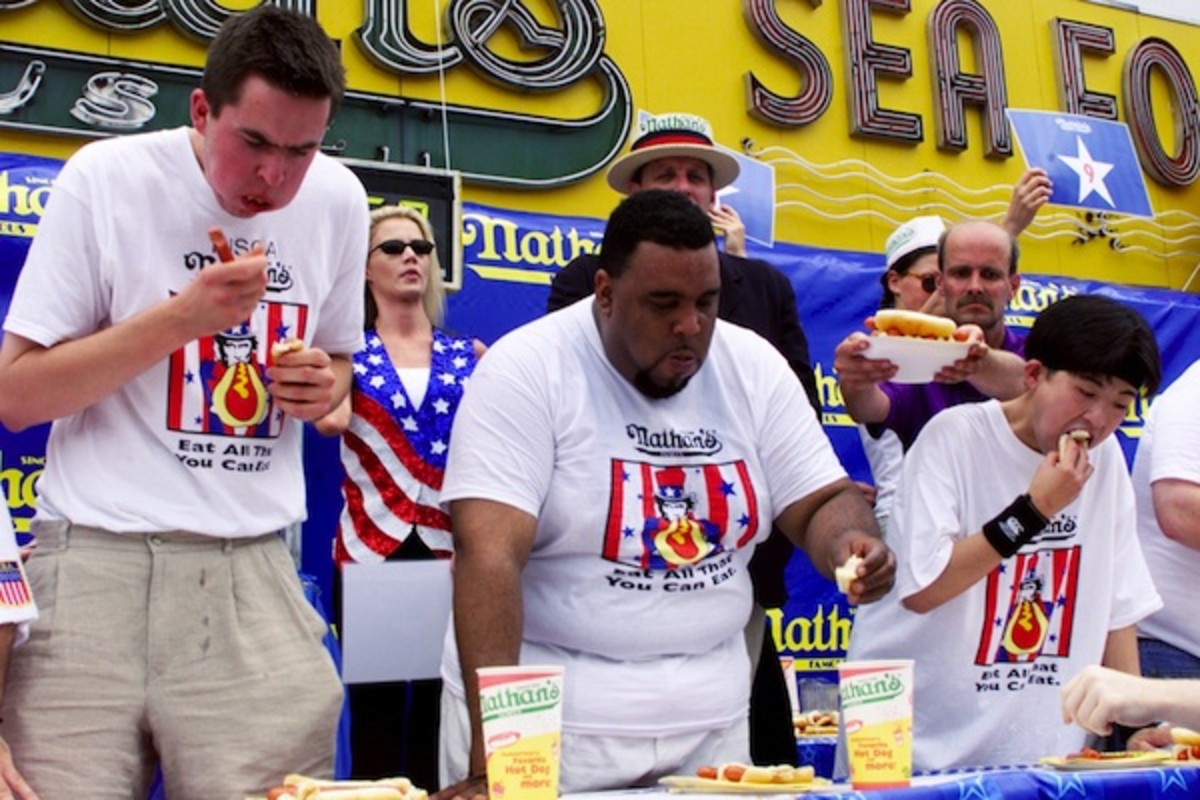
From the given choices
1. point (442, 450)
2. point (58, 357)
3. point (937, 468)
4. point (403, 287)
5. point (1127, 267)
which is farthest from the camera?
point (1127, 267)

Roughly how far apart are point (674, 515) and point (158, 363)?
2.58ft

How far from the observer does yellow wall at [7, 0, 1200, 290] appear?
5.79 meters

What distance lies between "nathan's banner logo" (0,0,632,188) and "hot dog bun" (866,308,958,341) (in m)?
3.43

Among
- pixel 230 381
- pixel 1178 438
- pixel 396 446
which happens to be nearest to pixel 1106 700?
pixel 230 381

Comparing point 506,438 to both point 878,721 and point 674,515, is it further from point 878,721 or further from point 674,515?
point 878,721

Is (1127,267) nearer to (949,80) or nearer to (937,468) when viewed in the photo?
(949,80)

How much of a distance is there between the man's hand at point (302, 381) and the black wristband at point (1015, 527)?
3.87 ft

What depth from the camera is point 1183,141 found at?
8078 millimetres

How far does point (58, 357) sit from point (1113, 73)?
7524 millimetres

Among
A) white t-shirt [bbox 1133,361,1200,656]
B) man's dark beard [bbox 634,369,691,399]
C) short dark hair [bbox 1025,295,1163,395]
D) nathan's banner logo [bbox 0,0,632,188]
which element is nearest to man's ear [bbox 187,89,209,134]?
man's dark beard [bbox 634,369,691,399]

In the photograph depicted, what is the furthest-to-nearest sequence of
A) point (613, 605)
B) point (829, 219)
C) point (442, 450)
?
point (829, 219) → point (442, 450) → point (613, 605)

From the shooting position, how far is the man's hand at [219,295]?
167 centimetres

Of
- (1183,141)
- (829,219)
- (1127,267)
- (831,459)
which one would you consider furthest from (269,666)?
(1183,141)

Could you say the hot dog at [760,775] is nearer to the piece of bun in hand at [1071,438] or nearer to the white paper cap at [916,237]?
the piece of bun in hand at [1071,438]
